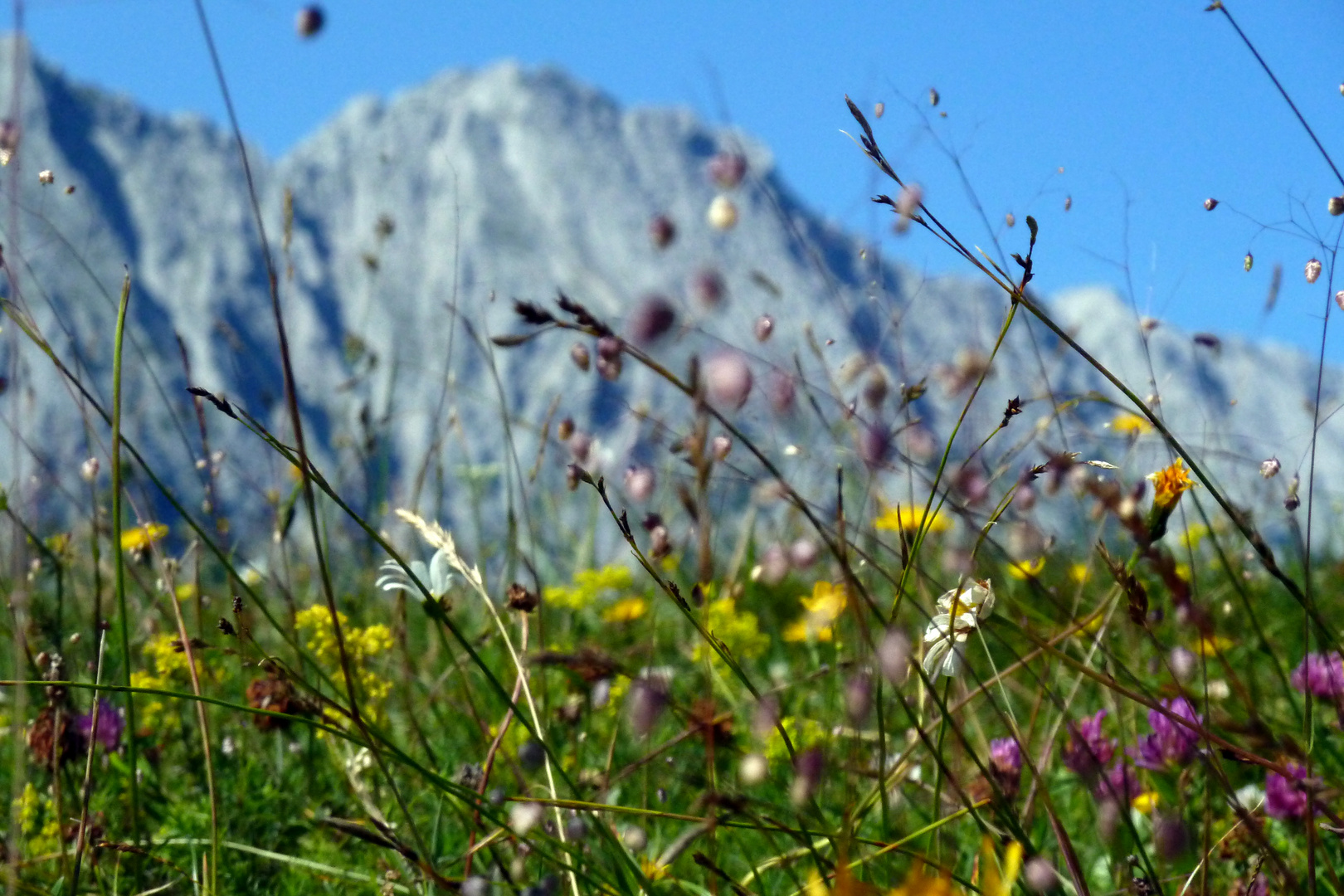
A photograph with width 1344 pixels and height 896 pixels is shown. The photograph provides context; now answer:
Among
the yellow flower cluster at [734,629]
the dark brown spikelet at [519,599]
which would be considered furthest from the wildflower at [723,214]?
the yellow flower cluster at [734,629]

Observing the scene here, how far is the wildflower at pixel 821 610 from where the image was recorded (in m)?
1.00

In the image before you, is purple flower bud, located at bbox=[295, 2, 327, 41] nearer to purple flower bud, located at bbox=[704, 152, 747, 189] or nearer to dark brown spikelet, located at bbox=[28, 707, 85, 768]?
purple flower bud, located at bbox=[704, 152, 747, 189]

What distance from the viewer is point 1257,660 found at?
2.38 metres

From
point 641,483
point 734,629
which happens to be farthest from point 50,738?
point 734,629

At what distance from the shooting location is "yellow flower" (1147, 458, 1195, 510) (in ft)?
3.08

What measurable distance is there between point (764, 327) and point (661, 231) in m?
0.27

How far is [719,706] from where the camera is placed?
214 cm

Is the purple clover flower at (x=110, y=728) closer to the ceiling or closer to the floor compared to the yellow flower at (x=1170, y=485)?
closer to the floor

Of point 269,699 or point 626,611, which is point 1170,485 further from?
point 626,611

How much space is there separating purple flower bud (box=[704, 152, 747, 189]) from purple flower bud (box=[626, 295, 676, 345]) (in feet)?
0.59

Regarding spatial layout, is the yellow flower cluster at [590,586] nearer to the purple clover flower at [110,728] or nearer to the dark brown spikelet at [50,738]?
the purple clover flower at [110,728]

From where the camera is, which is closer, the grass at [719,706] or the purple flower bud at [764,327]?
the grass at [719,706]

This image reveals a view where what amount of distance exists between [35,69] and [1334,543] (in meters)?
86.1

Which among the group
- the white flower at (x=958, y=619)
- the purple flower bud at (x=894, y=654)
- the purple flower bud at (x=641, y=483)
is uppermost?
the purple flower bud at (x=641, y=483)
